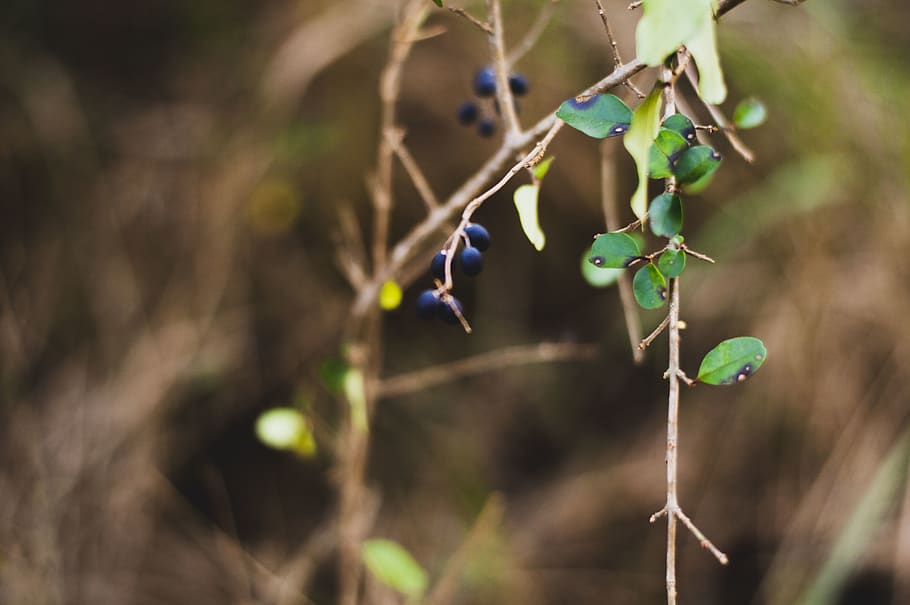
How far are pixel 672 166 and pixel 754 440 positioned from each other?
1164 mm

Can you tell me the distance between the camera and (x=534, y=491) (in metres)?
1.58

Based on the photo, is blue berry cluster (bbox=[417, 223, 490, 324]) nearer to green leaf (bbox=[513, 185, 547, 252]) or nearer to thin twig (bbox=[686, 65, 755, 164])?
green leaf (bbox=[513, 185, 547, 252])

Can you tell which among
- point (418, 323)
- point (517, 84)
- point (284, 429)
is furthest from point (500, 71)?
point (418, 323)

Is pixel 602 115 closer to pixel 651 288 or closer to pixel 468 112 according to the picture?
pixel 651 288

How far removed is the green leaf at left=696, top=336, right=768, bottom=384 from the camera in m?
0.46

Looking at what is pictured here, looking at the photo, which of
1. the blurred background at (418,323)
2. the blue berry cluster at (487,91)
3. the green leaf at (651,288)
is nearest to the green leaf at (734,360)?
the green leaf at (651,288)

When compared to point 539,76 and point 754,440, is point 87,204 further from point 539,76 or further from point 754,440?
point 754,440

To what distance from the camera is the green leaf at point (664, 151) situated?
1.35ft

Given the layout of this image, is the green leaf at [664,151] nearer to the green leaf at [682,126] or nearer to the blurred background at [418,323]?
the green leaf at [682,126]

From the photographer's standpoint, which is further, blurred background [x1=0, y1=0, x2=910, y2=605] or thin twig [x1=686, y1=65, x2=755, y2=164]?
blurred background [x1=0, y1=0, x2=910, y2=605]

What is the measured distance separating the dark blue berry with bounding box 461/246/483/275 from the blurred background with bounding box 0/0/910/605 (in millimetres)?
876

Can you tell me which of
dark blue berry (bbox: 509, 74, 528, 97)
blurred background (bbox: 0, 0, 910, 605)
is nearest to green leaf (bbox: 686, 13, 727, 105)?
dark blue berry (bbox: 509, 74, 528, 97)

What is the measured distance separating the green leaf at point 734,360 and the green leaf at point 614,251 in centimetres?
8

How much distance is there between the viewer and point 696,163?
413 mm
